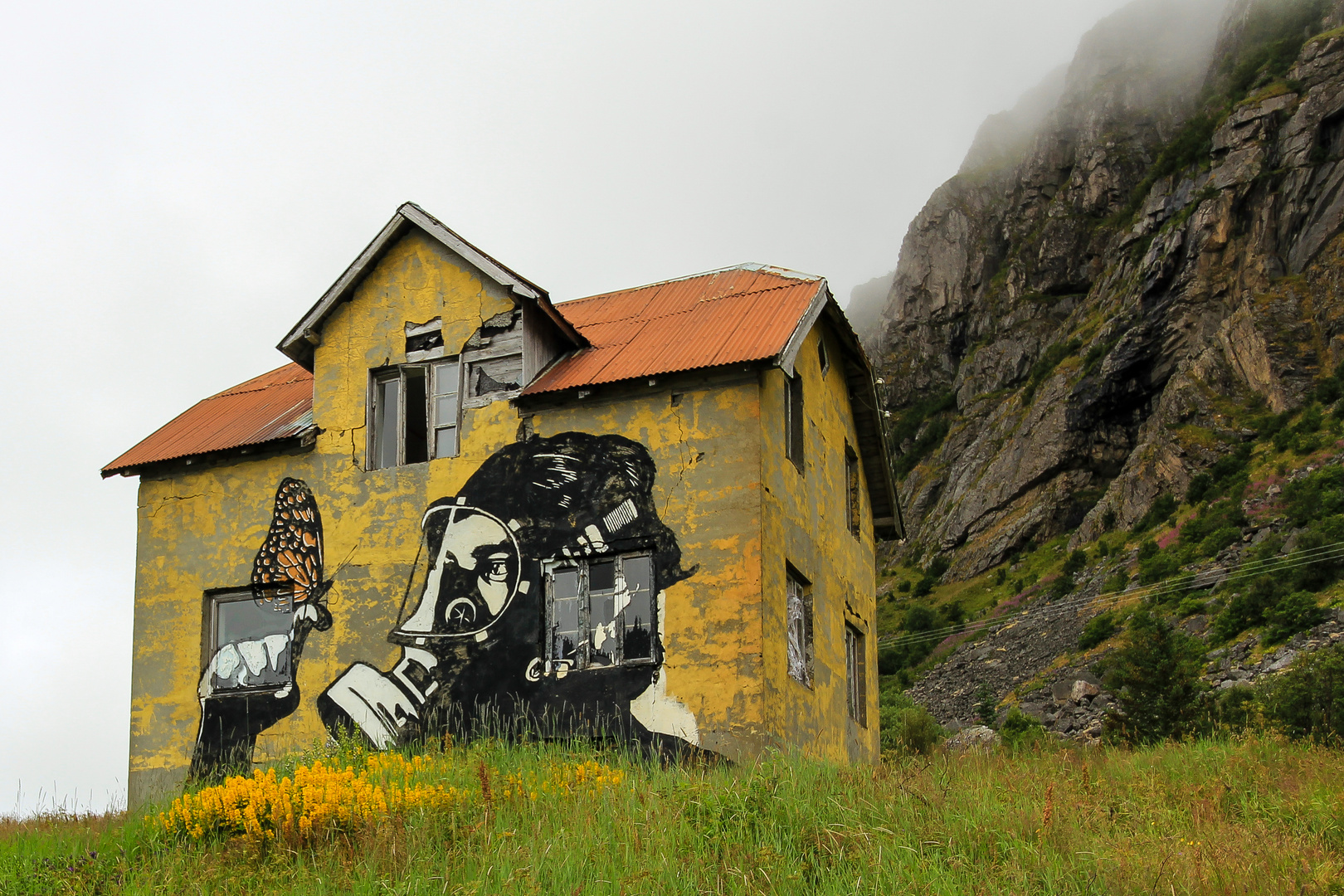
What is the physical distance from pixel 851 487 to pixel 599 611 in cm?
659

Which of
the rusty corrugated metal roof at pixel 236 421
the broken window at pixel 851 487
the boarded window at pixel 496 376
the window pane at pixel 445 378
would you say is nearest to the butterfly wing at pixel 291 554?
the rusty corrugated metal roof at pixel 236 421

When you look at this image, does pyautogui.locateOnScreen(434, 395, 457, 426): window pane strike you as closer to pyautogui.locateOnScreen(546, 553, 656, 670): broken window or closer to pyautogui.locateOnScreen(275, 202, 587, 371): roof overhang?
pyautogui.locateOnScreen(275, 202, 587, 371): roof overhang

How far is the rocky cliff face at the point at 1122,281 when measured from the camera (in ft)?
279

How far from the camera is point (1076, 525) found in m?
95.3

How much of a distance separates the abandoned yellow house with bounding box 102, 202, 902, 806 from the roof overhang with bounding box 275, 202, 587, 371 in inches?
1.7

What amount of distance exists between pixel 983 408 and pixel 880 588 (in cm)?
2691

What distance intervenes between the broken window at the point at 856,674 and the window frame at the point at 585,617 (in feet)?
15.1

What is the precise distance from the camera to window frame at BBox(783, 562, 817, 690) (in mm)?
15188

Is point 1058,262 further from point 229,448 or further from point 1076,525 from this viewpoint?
point 229,448

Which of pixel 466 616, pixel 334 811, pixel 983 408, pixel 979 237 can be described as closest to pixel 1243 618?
pixel 466 616

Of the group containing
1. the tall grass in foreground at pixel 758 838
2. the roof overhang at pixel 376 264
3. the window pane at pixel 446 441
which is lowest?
the tall grass in foreground at pixel 758 838

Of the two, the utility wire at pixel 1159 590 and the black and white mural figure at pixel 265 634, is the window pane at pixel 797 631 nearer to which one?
the black and white mural figure at pixel 265 634

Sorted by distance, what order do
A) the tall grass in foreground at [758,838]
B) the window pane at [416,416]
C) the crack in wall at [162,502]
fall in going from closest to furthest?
the tall grass in foreground at [758,838]
the window pane at [416,416]
the crack in wall at [162,502]

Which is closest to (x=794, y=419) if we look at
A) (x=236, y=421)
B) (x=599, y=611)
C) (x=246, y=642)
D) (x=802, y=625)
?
(x=802, y=625)
